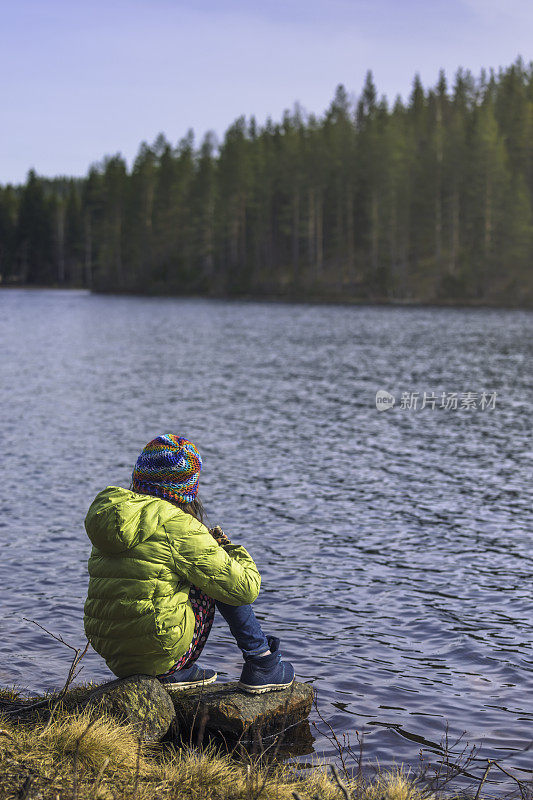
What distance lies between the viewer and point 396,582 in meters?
10.1

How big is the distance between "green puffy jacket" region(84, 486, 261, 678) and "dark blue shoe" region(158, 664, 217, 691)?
1.53 ft

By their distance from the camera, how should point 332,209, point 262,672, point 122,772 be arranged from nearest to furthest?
point 122,772 < point 262,672 < point 332,209

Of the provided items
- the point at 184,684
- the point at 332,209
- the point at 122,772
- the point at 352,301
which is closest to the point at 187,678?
the point at 184,684

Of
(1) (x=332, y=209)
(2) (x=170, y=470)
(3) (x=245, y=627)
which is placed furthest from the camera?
(1) (x=332, y=209)

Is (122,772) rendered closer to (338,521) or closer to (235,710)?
(235,710)

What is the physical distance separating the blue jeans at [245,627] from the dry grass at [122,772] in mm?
767

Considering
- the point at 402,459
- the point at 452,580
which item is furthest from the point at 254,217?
the point at 452,580

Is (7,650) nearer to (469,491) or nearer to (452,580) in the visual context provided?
(452,580)

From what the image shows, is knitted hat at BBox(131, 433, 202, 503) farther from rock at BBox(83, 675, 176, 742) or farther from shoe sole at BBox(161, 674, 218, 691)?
shoe sole at BBox(161, 674, 218, 691)

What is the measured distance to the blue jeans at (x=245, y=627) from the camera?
5773 millimetres

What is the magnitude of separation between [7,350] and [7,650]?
37010mm

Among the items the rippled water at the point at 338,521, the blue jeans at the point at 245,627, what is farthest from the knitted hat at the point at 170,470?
the rippled water at the point at 338,521

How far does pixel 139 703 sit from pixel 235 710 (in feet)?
2.22

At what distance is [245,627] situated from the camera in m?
5.88
